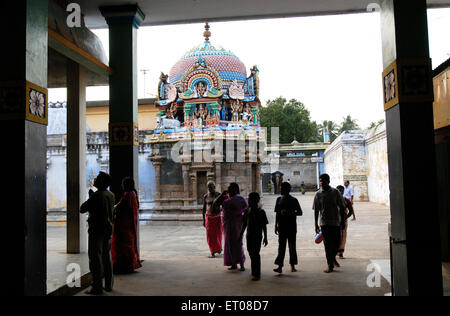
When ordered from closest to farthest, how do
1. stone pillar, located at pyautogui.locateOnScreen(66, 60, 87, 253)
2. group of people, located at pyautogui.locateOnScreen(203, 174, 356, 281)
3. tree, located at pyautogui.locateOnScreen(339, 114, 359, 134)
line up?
group of people, located at pyautogui.locateOnScreen(203, 174, 356, 281) → stone pillar, located at pyautogui.locateOnScreen(66, 60, 87, 253) → tree, located at pyautogui.locateOnScreen(339, 114, 359, 134)

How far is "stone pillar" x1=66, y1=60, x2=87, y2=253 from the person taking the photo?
752cm

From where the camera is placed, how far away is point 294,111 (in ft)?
151

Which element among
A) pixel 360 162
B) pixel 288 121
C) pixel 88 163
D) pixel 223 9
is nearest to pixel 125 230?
pixel 223 9

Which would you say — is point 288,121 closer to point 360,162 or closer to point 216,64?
point 360,162

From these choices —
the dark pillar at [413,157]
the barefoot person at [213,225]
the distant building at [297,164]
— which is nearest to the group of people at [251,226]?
the dark pillar at [413,157]

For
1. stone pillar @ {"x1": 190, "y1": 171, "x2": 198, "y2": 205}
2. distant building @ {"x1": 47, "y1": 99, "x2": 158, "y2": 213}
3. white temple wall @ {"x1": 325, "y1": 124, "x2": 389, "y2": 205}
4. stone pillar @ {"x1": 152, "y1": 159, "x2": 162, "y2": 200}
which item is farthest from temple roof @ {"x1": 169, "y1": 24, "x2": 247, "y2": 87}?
white temple wall @ {"x1": 325, "y1": 124, "x2": 389, "y2": 205}

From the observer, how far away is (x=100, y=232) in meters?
4.63

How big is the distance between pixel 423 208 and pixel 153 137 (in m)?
11.8

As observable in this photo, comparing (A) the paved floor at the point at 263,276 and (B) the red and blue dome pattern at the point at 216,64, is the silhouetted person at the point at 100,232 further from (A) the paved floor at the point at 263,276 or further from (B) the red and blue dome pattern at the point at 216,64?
(B) the red and blue dome pattern at the point at 216,64

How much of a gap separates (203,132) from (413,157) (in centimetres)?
1080

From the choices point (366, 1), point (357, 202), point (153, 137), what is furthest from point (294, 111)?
point (366, 1)

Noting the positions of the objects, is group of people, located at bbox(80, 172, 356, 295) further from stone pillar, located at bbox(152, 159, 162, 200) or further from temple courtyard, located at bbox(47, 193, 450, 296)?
stone pillar, located at bbox(152, 159, 162, 200)

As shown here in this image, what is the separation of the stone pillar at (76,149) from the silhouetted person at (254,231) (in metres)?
3.67
